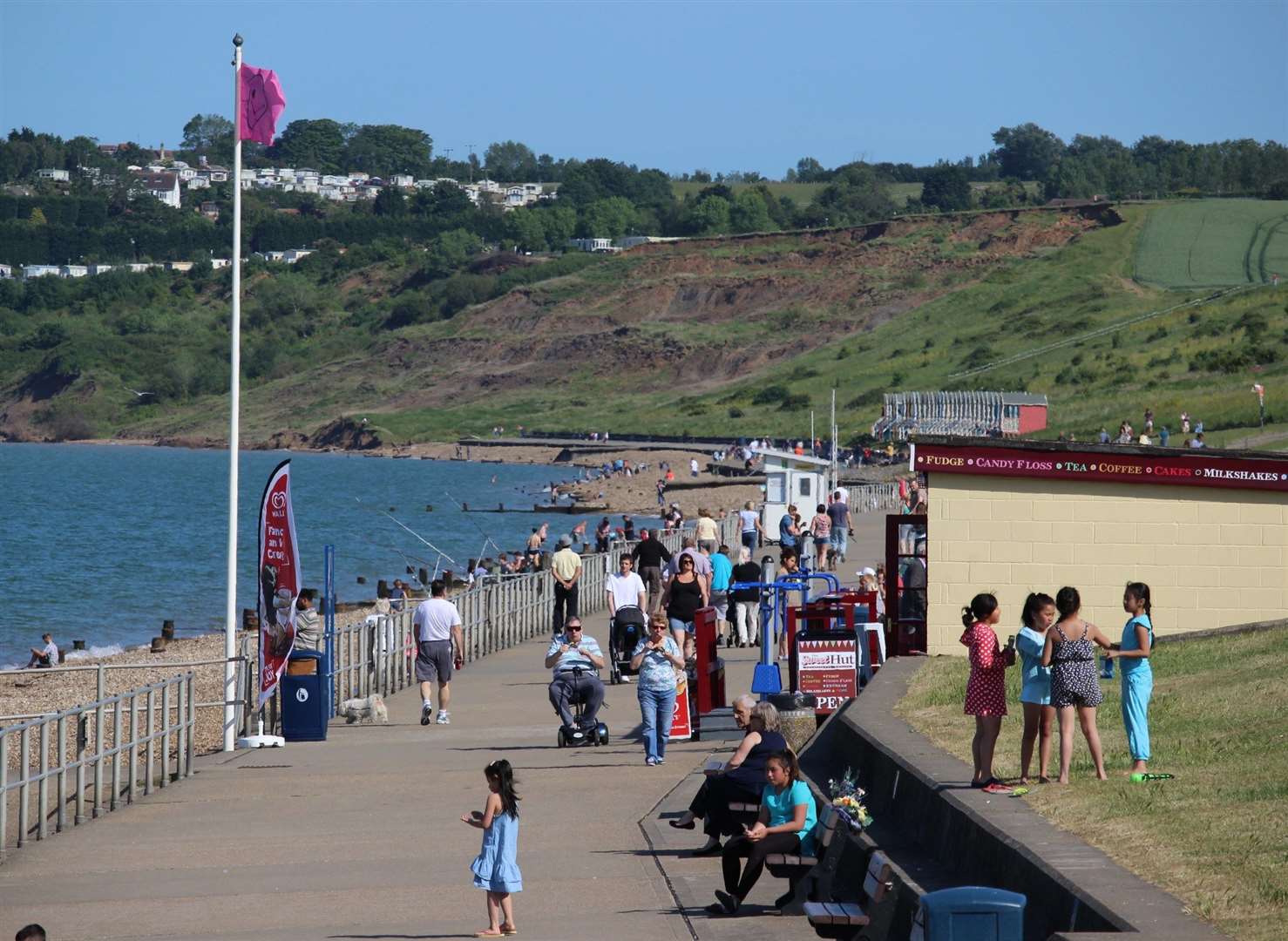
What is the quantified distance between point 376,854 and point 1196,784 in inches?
212

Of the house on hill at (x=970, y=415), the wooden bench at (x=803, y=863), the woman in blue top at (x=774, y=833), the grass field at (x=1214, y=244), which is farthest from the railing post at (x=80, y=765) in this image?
the grass field at (x=1214, y=244)

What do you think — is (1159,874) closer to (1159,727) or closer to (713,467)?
(1159,727)

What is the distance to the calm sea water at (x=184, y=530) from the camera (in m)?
50.2

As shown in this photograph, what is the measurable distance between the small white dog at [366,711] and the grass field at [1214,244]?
131 m

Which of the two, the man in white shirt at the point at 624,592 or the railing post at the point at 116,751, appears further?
the man in white shirt at the point at 624,592

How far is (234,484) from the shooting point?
18.5 meters

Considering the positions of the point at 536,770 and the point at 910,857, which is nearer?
the point at 910,857

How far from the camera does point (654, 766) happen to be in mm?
15812

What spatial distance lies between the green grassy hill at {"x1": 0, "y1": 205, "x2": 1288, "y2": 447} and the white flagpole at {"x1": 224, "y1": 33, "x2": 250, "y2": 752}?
9398 centimetres

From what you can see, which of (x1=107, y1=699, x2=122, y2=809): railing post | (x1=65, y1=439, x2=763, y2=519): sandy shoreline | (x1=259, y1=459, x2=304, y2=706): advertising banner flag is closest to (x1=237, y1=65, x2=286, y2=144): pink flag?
(x1=259, y1=459, x2=304, y2=706): advertising banner flag

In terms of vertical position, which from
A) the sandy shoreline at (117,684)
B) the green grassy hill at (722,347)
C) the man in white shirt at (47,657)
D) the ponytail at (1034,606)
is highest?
the green grassy hill at (722,347)

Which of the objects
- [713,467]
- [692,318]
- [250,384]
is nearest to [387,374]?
[250,384]

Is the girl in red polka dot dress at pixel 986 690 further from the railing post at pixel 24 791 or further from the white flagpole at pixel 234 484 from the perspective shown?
the white flagpole at pixel 234 484

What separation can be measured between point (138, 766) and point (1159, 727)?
338 inches
